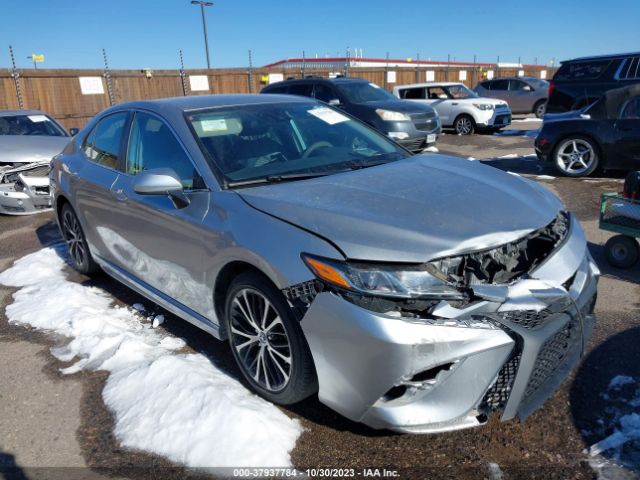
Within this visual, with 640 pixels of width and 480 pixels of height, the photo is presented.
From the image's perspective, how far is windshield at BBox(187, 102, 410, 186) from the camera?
3.22m

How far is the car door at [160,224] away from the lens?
3.12 m

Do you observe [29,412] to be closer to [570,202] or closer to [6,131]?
[570,202]

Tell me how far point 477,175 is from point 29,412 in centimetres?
295

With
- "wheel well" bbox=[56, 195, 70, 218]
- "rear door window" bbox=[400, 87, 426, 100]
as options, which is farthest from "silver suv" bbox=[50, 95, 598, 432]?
"rear door window" bbox=[400, 87, 426, 100]

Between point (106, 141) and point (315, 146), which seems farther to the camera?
point (106, 141)

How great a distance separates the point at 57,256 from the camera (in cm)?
580

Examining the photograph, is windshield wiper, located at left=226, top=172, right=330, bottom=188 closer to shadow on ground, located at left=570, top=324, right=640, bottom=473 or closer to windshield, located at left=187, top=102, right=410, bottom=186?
windshield, located at left=187, top=102, right=410, bottom=186

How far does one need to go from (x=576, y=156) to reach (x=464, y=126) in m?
7.20

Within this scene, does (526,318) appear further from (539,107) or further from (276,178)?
(539,107)

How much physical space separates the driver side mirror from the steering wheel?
0.83m

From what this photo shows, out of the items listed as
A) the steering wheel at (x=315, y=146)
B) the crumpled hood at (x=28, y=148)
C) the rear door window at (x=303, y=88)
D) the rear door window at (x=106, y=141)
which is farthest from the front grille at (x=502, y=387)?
the rear door window at (x=303, y=88)

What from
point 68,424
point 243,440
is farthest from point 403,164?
point 68,424

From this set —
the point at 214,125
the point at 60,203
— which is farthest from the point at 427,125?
the point at 214,125

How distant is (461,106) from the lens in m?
15.4
